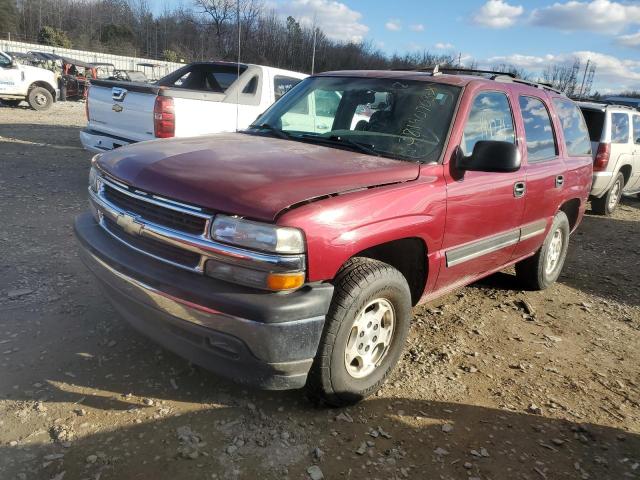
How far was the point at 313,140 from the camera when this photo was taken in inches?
141

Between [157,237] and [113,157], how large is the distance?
33.7 inches

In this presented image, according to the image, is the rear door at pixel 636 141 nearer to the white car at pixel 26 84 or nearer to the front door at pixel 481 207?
the front door at pixel 481 207

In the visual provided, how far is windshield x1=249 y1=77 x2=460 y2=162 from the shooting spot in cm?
340

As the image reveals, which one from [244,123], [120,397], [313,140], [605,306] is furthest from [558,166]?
[244,123]

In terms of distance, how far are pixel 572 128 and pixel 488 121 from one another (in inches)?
73.4

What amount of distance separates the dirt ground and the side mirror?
1.40 meters

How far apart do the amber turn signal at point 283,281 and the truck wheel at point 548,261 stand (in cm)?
325

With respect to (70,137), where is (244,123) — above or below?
above

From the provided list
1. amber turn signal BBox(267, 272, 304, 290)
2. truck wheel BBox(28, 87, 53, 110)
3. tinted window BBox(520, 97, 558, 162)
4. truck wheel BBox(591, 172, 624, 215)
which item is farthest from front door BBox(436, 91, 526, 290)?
truck wheel BBox(28, 87, 53, 110)

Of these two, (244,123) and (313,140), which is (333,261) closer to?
(313,140)

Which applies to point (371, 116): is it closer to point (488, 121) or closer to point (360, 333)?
point (488, 121)

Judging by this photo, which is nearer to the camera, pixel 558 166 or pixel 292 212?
pixel 292 212

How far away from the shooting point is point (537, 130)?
4406mm

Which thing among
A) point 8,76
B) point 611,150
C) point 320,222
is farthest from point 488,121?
point 8,76
